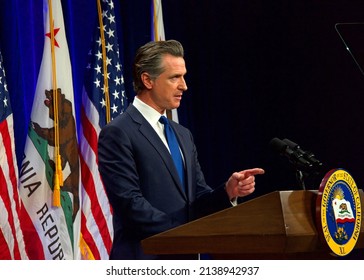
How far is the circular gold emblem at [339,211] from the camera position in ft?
5.20

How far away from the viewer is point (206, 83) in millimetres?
5086

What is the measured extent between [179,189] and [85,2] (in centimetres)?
235

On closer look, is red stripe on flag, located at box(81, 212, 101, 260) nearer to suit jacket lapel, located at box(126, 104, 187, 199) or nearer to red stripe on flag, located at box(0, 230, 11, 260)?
red stripe on flag, located at box(0, 230, 11, 260)

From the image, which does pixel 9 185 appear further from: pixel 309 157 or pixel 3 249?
pixel 309 157

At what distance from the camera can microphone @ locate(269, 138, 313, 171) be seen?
1749 mm

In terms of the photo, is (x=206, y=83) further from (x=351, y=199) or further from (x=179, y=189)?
(x=351, y=199)

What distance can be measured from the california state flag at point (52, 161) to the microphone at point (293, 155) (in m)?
1.89

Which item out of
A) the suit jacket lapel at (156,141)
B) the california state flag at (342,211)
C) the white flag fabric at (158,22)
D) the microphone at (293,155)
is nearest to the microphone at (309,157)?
the microphone at (293,155)

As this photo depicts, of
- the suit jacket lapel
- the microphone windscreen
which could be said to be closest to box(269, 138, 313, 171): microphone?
the microphone windscreen

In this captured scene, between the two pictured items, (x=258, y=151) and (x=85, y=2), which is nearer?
(x=85, y=2)

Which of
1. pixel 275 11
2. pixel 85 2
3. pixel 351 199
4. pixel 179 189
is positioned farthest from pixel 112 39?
pixel 351 199

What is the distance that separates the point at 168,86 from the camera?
2422mm

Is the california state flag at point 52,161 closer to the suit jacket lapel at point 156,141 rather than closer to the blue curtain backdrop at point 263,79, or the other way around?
the blue curtain backdrop at point 263,79

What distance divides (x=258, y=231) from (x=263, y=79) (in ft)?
11.8
